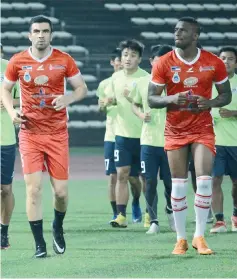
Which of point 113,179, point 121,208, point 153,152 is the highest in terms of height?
point 153,152

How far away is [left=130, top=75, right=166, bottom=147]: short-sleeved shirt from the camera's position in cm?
1139

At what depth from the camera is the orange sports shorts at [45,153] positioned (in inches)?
363

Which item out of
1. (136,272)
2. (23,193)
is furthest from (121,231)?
(23,193)

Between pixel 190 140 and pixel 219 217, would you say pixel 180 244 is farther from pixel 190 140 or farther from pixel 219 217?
pixel 219 217

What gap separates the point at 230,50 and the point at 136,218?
2.52m

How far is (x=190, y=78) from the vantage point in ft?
30.4

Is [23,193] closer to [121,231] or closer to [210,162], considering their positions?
[121,231]

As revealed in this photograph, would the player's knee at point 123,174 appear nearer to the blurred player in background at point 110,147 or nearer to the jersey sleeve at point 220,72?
the blurred player in background at point 110,147

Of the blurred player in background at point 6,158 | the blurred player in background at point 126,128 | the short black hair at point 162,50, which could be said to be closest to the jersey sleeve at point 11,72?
the blurred player in background at point 6,158

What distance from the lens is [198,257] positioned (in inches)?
350

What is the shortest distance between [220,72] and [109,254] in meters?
1.97

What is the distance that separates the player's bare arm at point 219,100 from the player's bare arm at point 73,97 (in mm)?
1119

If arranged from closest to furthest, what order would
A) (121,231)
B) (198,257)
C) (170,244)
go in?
(198,257) < (170,244) < (121,231)

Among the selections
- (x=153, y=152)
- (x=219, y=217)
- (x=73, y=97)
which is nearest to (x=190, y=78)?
(x=73, y=97)
